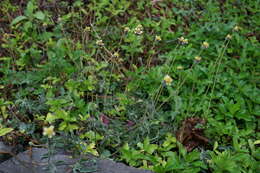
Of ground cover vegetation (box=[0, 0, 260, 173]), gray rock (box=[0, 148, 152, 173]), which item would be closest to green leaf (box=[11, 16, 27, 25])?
ground cover vegetation (box=[0, 0, 260, 173])

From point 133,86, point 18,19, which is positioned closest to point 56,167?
point 133,86

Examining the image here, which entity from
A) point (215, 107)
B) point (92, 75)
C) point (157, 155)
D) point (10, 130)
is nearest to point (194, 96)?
point (215, 107)

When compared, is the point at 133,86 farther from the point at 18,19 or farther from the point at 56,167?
the point at 18,19

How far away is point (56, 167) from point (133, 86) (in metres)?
1.03

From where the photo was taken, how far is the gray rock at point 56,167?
158 centimetres

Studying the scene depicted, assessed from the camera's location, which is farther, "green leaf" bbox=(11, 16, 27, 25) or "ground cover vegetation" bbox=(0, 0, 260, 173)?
"green leaf" bbox=(11, 16, 27, 25)

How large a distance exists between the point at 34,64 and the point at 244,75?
1.83 m

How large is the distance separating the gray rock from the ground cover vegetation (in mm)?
54

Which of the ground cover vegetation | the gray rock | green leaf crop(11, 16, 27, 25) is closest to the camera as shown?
the gray rock

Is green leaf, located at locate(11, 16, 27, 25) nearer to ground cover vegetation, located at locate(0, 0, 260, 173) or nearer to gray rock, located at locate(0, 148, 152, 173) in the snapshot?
ground cover vegetation, located at locate(0, 0, 260, 173)

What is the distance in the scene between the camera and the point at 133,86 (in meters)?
2.41

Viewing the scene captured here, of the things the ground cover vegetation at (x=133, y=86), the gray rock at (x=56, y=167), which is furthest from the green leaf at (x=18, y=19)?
the gray rock at (x=56, y=167)

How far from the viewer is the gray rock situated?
1.58 m

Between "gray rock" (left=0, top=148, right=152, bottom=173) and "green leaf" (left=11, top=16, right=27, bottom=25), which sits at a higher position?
"green leaf" (left=11, top=16, right=27, bottom=25)
